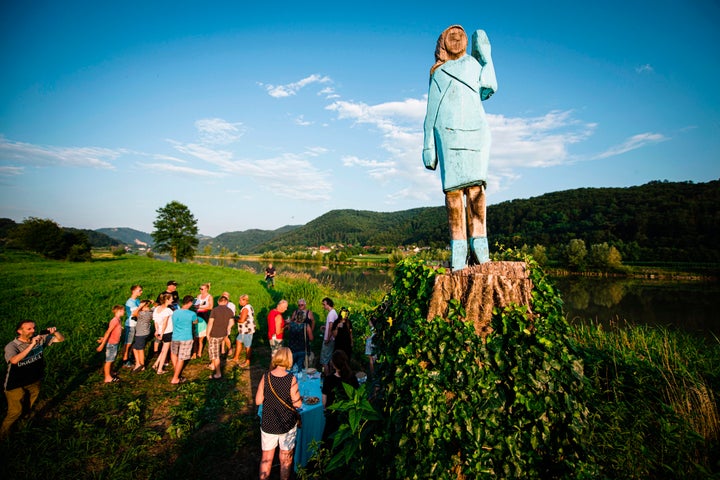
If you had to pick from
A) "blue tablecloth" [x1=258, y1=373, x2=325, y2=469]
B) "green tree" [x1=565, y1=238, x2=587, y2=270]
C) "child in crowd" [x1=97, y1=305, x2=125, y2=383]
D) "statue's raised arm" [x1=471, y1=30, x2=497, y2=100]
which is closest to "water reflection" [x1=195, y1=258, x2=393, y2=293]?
"blue tablecloth" [x1=258, y1=373, x2=325, y2=469]

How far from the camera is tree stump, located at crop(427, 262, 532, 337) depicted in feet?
8.53

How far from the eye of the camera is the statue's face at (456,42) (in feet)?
12.8

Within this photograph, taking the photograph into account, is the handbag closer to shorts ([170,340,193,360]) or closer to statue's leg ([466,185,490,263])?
statue's leg ([466,185,490,263])

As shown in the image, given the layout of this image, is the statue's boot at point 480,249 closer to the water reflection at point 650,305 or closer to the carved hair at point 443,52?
the carved hair at point 443,52

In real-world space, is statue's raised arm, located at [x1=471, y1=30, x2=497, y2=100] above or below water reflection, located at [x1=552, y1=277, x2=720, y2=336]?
above

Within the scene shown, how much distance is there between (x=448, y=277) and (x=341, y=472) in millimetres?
2546

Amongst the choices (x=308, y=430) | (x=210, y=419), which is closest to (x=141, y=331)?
(x=210, y=419)

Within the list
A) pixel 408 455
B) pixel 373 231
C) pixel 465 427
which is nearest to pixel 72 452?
pixel 408 455

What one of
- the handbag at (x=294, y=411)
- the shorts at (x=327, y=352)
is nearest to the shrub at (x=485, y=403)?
the handbag at (x=294, y=411)

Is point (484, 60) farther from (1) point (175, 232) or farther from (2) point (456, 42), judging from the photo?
(1) point (175, 232)

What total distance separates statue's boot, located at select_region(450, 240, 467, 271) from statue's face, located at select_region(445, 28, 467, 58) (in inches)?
101

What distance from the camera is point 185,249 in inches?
1695

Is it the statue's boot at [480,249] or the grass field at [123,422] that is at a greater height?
the statue's boot at [480,249]

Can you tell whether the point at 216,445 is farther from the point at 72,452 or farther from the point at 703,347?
the point at 703,347
